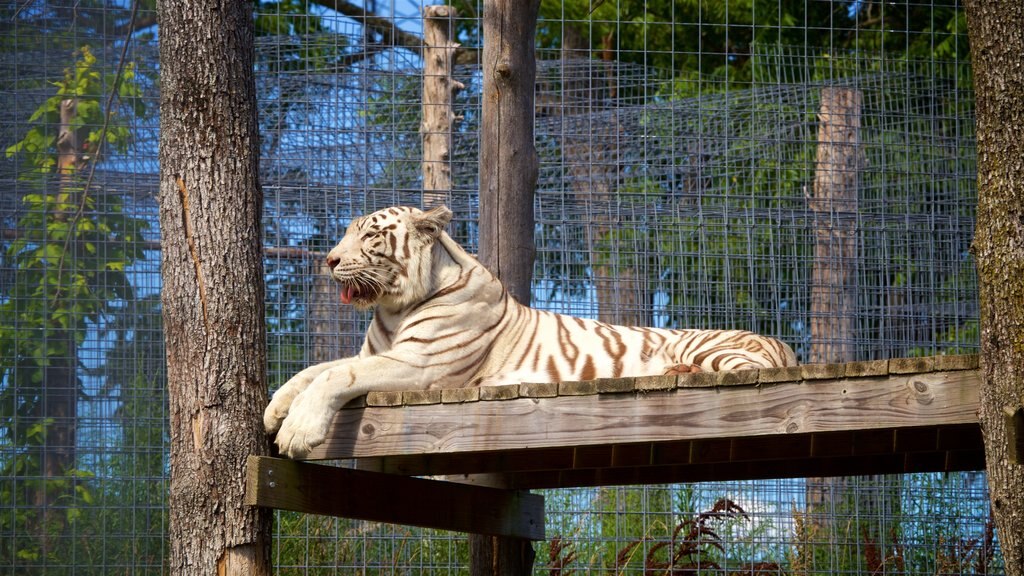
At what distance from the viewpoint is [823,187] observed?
21.9ft

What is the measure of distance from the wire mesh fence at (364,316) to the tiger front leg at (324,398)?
81.3 inches

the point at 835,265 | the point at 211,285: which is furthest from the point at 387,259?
the point at 835,265

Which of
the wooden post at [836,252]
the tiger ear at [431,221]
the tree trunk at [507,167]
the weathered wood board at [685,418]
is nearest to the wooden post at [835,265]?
the wooden post at [836,252]

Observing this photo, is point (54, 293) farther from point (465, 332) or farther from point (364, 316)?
point (465, 332)

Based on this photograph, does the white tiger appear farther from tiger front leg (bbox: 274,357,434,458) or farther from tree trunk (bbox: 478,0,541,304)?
tree trunk (bbox: 478,0,541,304)

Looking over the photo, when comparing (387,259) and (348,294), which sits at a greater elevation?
(387,259)

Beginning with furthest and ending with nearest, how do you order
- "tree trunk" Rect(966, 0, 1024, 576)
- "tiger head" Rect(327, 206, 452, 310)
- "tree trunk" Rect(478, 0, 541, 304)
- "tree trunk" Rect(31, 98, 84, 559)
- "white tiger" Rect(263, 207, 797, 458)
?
"tree trunk" Rect(31, 98, 84, 559) < "tree trunk" Rect(478, 0, 541, 304) < "tiger head" Rect(327, 206, 452, 310) < "white tiger" Rect(263, 207, 797, 458) < "tree trunk" Rect(966, 0, 1024, 576)

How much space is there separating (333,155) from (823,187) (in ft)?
9.62

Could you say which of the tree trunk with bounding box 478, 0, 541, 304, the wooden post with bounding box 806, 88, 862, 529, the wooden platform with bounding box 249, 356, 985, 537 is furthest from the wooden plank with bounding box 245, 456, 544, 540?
the wooden post with bounding box 806, 88, 862, 529

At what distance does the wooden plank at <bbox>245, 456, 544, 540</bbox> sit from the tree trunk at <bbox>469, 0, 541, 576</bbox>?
16cm

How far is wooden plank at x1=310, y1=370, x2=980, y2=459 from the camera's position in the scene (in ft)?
8.35

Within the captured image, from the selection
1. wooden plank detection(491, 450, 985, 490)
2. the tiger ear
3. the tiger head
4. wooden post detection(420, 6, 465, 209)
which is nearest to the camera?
the tiger head

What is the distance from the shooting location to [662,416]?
2732 millimetres

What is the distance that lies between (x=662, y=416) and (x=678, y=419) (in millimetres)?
40
